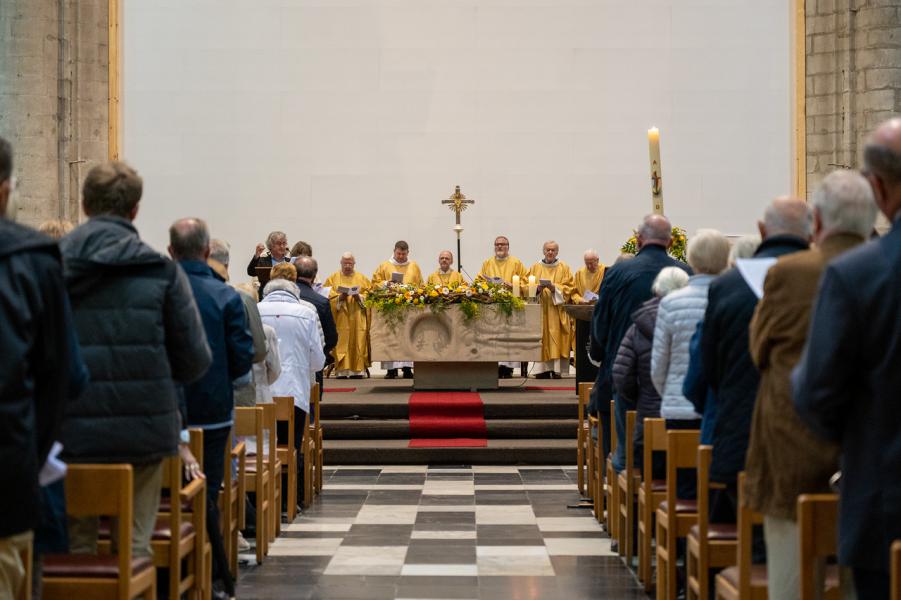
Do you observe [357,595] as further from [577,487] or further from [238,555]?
[577,487]

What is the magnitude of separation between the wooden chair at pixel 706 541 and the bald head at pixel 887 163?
1.86 m

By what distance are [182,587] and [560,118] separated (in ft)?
42.8

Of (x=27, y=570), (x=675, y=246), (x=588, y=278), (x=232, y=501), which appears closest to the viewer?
(x=27, y=570)

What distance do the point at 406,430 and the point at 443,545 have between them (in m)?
4.18

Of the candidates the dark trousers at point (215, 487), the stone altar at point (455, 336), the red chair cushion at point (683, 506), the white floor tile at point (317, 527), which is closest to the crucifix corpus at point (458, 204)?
the stone altar at point (455, 336)

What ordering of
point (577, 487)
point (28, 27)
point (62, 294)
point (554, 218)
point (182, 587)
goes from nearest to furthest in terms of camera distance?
point (62, 294), point (182, 587), point (577, 487), point (28, 27), point (554, 218)

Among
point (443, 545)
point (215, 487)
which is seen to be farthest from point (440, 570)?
point (215, 487)

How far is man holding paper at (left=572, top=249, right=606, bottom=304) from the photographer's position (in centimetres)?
1528

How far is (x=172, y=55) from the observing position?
1719 centimetres

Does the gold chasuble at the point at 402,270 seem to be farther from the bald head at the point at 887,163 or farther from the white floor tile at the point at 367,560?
the bald head at the point at 887,163

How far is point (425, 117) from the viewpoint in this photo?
56.6ft

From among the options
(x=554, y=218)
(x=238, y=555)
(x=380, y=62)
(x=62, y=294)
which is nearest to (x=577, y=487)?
(x=238, y=555)

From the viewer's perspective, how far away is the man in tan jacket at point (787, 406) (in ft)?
11.1

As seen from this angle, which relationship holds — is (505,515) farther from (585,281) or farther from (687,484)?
(585,281)
